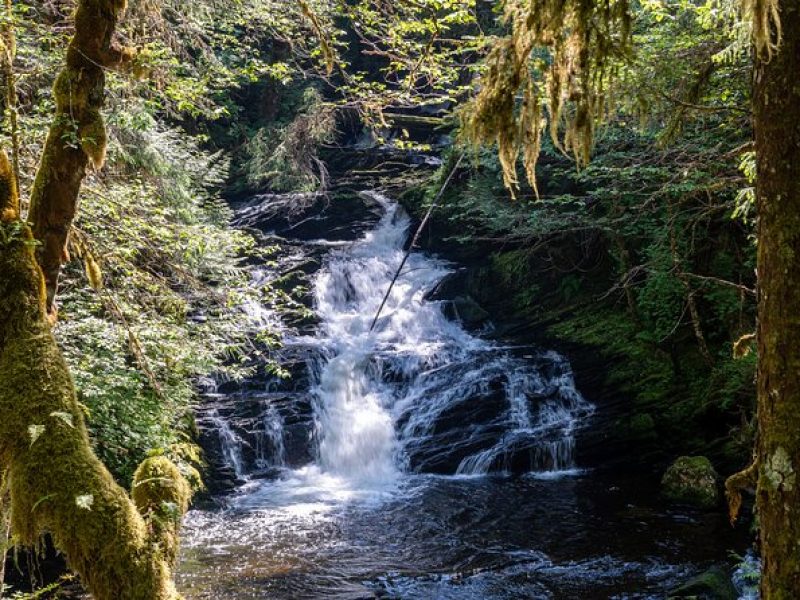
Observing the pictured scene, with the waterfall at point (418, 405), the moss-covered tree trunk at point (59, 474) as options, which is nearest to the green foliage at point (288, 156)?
the waterfall at point (418, 405)

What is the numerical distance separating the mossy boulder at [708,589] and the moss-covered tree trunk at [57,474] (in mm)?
6158

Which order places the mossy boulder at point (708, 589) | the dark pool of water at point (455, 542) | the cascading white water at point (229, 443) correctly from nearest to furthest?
the mossy boulder at point (708, 589) < the dark pool of water at point (455, 542) < the cascading white water at point (229, 443)

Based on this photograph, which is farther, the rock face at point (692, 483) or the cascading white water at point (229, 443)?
the cascading white water at point (229, 443)

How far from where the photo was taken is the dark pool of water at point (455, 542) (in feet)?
26.6

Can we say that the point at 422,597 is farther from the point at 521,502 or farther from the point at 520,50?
the point at 520,50

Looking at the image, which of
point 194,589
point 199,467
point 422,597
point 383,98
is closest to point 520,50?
point 383,98

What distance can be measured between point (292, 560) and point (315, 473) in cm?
416

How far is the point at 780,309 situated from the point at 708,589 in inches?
252

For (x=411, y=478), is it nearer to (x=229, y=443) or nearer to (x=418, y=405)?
(x=418, y=405)

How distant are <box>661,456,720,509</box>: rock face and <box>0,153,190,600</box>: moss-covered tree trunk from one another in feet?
31.6

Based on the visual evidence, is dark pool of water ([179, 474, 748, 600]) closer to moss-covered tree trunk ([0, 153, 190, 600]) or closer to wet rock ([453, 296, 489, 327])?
moss-covered tree trunk ([0, 153, 190, 600])

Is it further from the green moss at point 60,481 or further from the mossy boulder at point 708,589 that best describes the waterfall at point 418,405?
the green moss at point 60,481

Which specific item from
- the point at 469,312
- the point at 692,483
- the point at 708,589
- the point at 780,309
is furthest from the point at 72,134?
the point at 469,312

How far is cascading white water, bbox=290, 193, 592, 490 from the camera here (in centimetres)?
1320
